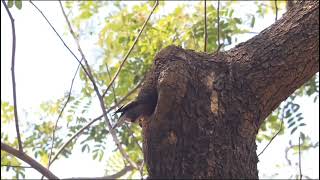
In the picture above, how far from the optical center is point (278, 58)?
5.48ft

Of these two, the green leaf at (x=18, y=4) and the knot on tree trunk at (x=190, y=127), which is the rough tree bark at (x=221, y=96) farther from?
the green leaf at (x=18, y=4)

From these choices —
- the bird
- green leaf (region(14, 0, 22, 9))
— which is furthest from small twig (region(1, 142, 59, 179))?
green leaf (region(14, 0, 22, 9))

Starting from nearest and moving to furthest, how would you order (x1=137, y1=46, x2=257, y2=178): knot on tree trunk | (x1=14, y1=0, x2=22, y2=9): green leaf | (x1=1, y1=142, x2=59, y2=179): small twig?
(x1=137, y1=46, x2=257, y2=178): knot on tree trunk → (x1=1, y1=142, x2=59, y2=179): small twig → (x1=14, y1=0, x2=22, y2=9): green leaf

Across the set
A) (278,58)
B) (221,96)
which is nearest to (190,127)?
(221,96)

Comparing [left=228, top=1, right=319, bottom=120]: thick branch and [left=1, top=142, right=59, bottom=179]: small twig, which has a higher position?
[left=228, top=1, right=319, bottom=120]: thick branch

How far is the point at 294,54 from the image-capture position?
1685mm

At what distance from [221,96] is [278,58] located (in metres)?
0.27

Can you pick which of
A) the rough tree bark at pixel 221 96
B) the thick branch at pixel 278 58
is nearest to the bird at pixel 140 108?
the rough tree bark at pixel 221 96

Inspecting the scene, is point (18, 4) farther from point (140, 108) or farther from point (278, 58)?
point (278, 58)

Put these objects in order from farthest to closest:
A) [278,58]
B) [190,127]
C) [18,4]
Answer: [18,4]
[278,58]
[190,127]

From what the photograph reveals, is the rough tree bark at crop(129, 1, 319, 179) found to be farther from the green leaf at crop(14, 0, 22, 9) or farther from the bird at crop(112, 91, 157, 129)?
the green leaf at crop(14, 0, 22, 9)

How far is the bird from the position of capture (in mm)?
1502

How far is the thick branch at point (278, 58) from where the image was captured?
1.63m

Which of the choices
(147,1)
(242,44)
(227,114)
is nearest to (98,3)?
(147,1)
